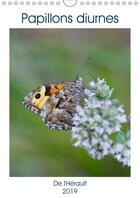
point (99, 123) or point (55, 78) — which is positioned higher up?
point (55, 78)

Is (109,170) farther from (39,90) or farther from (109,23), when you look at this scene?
(109,23)
